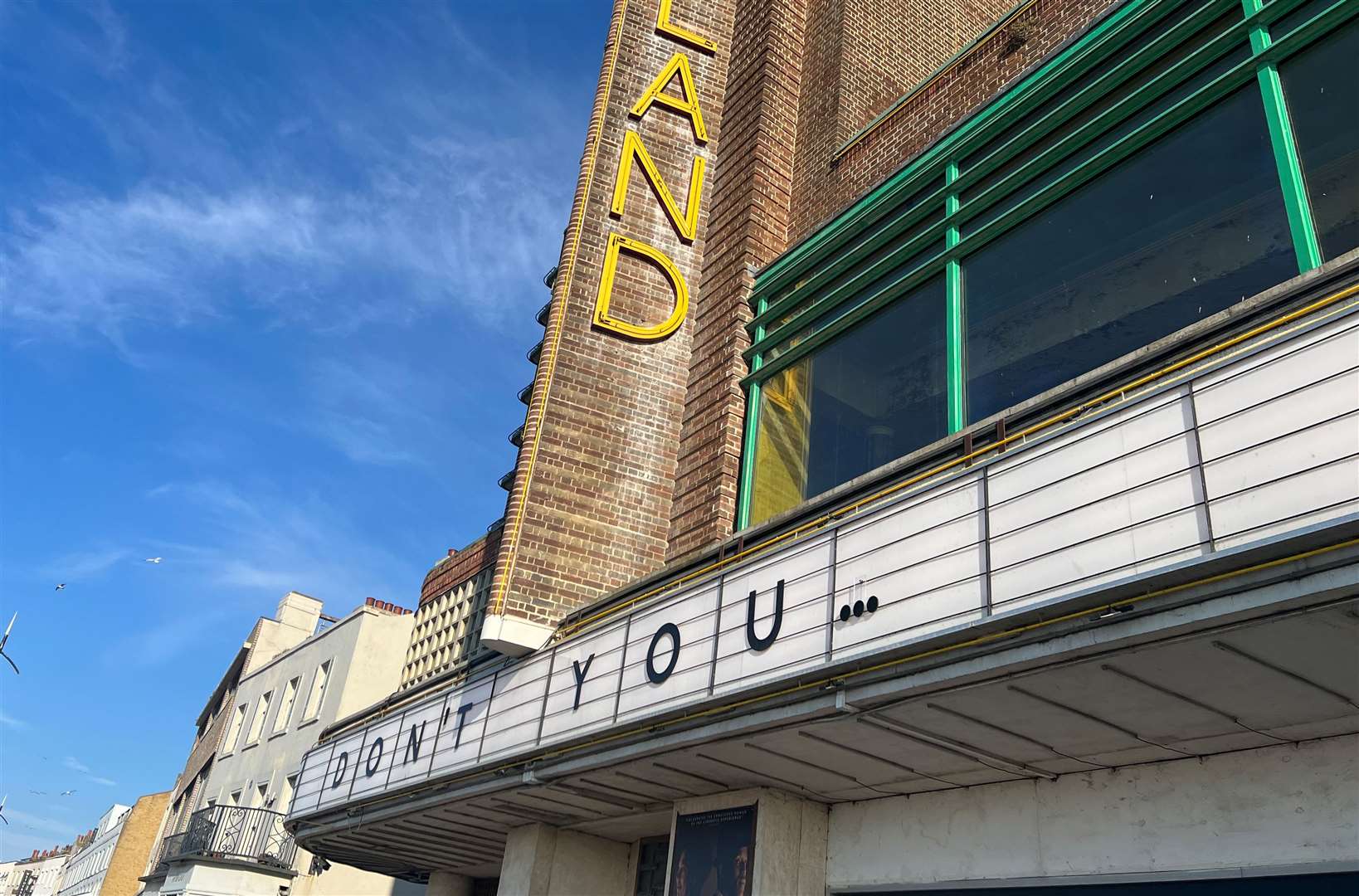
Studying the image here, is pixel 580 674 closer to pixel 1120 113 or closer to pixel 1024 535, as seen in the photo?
pixel 1024 535

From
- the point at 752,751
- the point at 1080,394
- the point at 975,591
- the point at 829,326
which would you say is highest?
the point at 829,326

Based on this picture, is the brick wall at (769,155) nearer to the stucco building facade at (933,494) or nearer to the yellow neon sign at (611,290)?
the stucco building facade at (933,494)

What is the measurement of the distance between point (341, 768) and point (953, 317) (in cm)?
1198

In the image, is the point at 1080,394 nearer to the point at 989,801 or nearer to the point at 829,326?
the point at 989,801

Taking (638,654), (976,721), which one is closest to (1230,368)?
(976,721)

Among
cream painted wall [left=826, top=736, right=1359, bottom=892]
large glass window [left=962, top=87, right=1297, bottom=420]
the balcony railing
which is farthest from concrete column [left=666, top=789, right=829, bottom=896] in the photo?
the balcony railing

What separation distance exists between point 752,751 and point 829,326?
5.57 m

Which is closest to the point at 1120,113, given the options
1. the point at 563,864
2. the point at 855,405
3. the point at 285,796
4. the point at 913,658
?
the point at 855,405

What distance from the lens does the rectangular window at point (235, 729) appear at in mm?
36062

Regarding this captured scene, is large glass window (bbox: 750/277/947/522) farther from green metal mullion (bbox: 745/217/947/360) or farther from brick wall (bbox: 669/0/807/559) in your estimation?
brick wall (bbox: 669/0/807/559)

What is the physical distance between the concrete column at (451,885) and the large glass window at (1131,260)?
1388 cm

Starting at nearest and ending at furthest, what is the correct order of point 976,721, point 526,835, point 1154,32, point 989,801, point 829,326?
point 976,721 < point 989,801 < point 1154,32 < point 829,326 < point 526,835

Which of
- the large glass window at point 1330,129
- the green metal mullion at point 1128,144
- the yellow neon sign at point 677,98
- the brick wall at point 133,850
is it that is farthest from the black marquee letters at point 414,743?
the brick wall at point 133,850

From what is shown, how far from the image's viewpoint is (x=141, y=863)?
51531 millimetres
